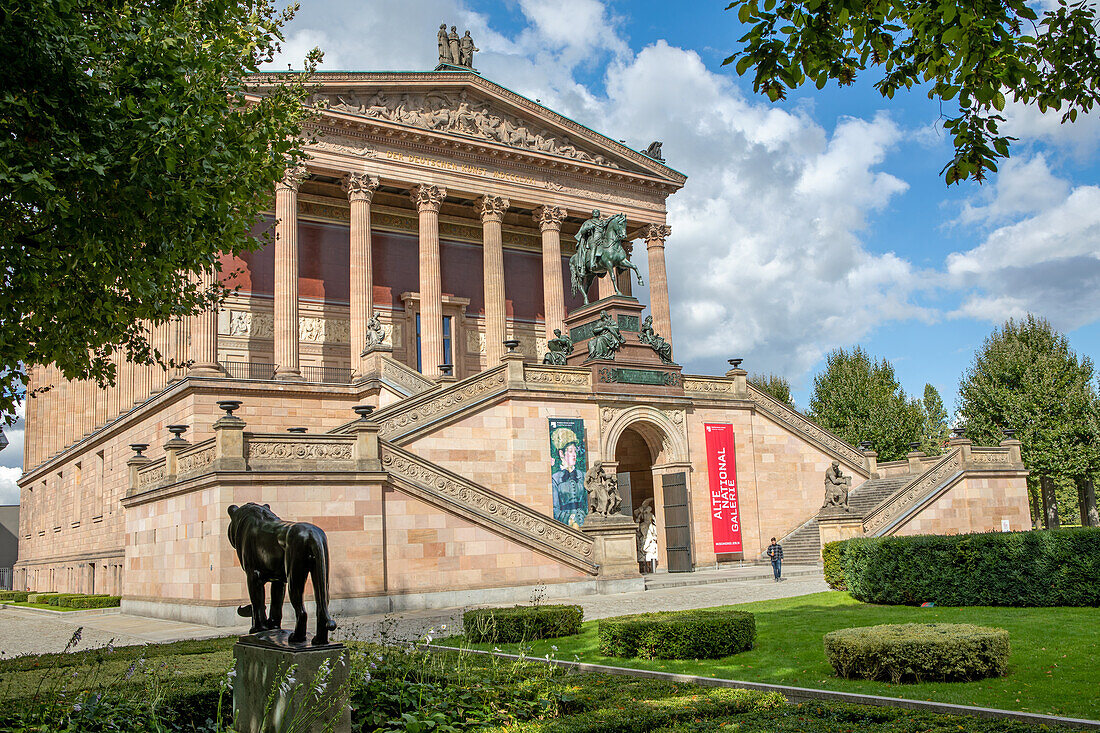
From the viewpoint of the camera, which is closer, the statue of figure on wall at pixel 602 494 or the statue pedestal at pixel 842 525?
the statue of figure on wall at pixel 602 494

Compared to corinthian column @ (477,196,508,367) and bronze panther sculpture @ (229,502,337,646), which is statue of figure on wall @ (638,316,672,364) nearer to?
corinthian column @ (477,196,508,367)

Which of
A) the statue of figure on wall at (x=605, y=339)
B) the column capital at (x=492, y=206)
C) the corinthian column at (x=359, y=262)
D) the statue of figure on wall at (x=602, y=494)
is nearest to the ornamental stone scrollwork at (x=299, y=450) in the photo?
the statue of figure on wall at (x=602, y=494)

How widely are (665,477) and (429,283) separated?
50.6 ft

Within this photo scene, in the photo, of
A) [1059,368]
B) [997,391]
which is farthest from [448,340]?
[1059,368]

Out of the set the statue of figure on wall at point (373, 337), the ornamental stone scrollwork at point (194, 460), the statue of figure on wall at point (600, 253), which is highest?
the statue of figure on wall at point (600, 253)

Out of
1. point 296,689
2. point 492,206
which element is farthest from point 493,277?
point 296,689

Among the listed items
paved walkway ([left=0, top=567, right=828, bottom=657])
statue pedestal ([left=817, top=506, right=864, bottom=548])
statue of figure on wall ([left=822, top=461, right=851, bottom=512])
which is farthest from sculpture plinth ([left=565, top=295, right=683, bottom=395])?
paved walkway ([left=0, top=567, right=828, bottom=657])

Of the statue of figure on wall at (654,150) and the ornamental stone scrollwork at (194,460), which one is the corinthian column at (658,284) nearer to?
the statue of figure on wall at (654,150)

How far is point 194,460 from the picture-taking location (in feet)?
78.1

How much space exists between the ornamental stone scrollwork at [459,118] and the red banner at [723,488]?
768 inches

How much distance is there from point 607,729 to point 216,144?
915 centimetres

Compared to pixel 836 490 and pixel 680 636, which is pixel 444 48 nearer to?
pixel 836 490

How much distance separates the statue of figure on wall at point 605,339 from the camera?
3431cm

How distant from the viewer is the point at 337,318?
46.2 meters
